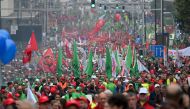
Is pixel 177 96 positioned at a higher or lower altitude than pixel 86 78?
higher

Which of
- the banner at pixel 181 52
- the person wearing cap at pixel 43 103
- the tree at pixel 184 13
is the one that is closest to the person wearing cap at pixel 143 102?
the person wearing cap at pixel 43 103

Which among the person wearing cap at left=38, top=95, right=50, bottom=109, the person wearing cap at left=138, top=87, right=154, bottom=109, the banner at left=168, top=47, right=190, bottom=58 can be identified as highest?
the person wearing cap at left=38, top=95, right=50, bottom=109

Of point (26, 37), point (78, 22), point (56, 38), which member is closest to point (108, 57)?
point (26, 37)

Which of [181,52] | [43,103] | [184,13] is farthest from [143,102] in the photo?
[184,13]

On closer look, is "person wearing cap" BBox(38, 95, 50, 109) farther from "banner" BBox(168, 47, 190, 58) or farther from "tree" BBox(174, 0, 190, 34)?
"tree" BBox(174, 0, 190, 34)

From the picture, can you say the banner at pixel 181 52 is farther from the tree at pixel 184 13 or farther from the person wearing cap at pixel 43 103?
the person wearing cap at pixel 43 103

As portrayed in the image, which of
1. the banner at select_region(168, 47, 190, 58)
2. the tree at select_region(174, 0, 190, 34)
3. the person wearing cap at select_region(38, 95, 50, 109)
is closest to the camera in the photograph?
the person wearing cap at select_region(38, 95, 50, 109)

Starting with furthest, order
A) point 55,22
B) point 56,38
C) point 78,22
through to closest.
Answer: point 78,22 → point 55,22 → point 56,38

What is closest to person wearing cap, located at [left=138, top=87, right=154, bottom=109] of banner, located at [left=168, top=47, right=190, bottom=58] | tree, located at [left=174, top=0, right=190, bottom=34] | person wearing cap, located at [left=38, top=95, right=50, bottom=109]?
person wearing cap, located at [left=38, top=95, right=50, bottom=109]

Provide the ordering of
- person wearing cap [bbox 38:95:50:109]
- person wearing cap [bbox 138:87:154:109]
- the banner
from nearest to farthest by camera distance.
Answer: person wearing cap [bbox 38:95:50:109] < person wearing cap [bbox 138:87:154:109] < the banner

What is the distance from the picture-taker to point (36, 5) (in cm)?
10969

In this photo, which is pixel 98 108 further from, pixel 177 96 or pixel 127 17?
pixel 127 17

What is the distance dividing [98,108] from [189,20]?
36.1m

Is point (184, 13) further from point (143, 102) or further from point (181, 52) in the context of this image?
point (143, 102)
